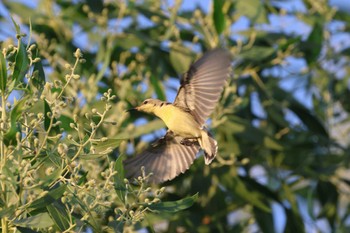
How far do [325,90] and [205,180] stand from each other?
1376mm

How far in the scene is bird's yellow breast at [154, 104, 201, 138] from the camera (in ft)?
13.1

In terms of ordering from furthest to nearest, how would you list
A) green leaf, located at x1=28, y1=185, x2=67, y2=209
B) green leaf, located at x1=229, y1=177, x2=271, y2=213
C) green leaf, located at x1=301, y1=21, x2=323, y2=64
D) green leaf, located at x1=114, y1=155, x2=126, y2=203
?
green leaf, located at x1=301, y1=21, x2=323, y2=64 < green leaf, located at x1=229, y1=177, x2=271, y2=213 < green leaf, located at x1=114, y1=155, x2=126, y2=203 < green leaf, located at x1=28, y1=185, x2=67, y2=209

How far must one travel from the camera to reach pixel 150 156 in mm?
4141

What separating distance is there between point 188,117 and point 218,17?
1.29m

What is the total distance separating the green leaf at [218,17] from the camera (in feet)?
16.8

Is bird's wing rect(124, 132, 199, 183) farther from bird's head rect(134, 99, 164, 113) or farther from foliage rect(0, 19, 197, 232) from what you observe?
foliage rect(0, 19, 197, 232)

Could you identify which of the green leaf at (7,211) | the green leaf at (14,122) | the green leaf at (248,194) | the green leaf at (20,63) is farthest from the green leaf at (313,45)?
the green leaf at (7,211)

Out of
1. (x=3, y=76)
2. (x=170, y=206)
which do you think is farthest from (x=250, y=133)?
(x=3, y=76)

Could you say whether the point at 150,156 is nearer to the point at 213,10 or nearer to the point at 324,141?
the point at 213,10

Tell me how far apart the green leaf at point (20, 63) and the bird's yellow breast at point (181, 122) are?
48.4 inches

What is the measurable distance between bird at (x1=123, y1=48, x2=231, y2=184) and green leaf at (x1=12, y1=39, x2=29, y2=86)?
3.47 ft

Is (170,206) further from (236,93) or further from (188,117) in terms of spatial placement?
(236,93)

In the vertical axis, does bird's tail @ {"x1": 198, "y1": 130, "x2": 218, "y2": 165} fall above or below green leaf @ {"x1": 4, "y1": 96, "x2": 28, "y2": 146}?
below

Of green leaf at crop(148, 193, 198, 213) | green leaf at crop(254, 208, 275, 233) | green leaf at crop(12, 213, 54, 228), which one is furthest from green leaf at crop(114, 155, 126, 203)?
green leaf at crop(254, 208, 275, 233)
